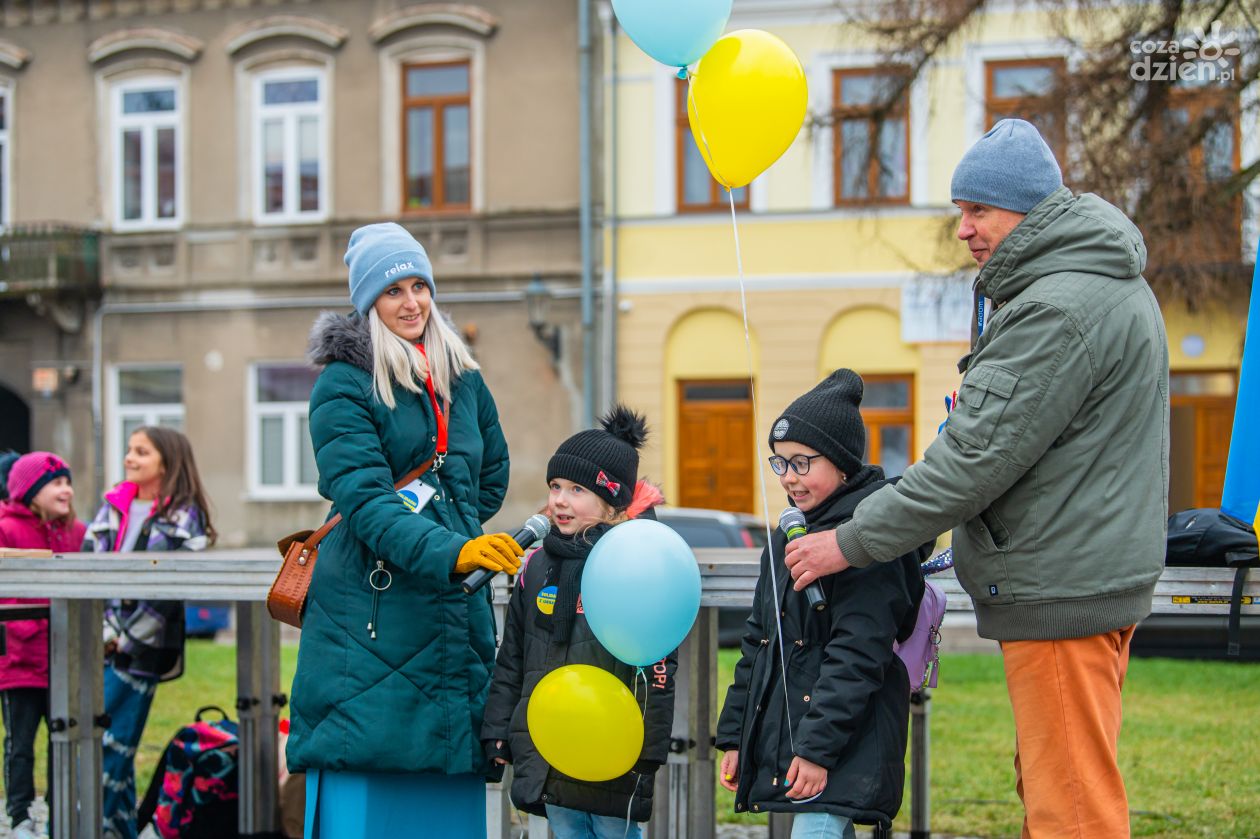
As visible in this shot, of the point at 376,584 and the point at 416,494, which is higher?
the point at 416,494

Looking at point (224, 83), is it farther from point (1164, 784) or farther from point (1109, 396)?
point (1109, 396)

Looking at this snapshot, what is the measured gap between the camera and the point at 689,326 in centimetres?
1956

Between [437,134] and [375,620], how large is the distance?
1728cm

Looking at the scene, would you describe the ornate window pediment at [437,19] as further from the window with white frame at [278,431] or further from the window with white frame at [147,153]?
the window with white frame at [278,431]

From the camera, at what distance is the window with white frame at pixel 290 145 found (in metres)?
20.7

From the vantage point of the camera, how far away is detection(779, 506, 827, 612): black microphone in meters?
3.44

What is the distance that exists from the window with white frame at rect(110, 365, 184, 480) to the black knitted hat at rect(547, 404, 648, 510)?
1822 cm

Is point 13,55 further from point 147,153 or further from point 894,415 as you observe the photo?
point 894,415

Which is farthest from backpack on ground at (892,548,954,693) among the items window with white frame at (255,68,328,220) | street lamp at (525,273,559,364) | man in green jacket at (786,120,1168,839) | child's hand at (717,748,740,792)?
window with white frame at (255,68,328,220)

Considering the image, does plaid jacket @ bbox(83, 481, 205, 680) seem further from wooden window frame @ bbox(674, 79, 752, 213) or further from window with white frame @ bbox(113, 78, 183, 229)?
window with white frame @ bbox(113, 78, 183, 229)

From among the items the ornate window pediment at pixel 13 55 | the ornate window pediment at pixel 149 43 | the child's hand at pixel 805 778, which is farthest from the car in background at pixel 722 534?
the ornate window pediment at pixel 13 55

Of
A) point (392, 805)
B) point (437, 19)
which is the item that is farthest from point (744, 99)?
point (437, 19)

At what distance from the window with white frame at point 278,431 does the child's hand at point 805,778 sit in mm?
17834

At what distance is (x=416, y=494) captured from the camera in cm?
378
